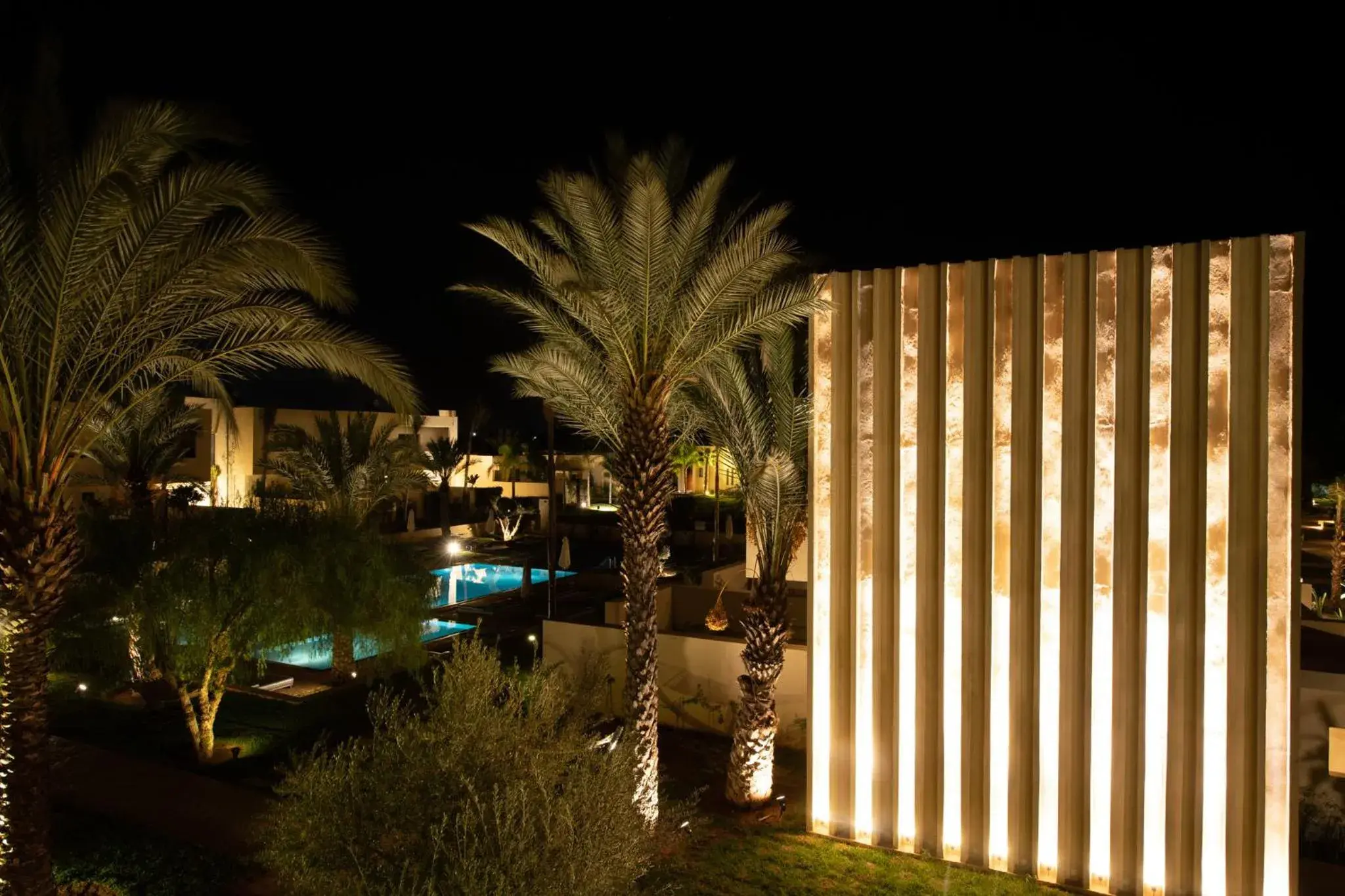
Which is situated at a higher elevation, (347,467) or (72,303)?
(72,303)

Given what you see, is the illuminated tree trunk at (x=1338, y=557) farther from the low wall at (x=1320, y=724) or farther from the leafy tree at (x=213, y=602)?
the leafy tree at (x=213, y=602)

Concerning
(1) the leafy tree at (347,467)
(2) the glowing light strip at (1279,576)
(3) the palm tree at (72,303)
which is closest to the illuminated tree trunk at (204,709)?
(3) the palm tree at (72,303)

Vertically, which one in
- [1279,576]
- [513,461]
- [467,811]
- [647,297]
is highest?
[647,297]

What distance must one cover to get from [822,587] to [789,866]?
Result: 2713mm

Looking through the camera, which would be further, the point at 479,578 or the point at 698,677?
the point at 479,578

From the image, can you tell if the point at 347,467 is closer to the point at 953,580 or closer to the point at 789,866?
the point at 789,866

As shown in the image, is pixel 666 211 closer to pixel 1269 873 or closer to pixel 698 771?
pixel 698 771

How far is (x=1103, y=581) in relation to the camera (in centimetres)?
801

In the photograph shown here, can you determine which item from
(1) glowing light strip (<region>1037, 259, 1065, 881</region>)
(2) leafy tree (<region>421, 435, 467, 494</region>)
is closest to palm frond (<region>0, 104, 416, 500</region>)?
(1) glowing light strip (<region>1037, 259, 1065, 881</region>)

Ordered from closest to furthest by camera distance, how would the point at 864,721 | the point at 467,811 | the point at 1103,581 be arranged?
the point at 467,811 → the point at 1103,581 → the point at 864,721

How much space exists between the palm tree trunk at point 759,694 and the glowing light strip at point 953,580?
7.16 feet

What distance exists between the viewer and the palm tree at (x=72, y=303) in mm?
6219

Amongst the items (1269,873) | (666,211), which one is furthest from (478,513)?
(1269,873)

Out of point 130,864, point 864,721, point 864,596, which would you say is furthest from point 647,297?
point 130,864
